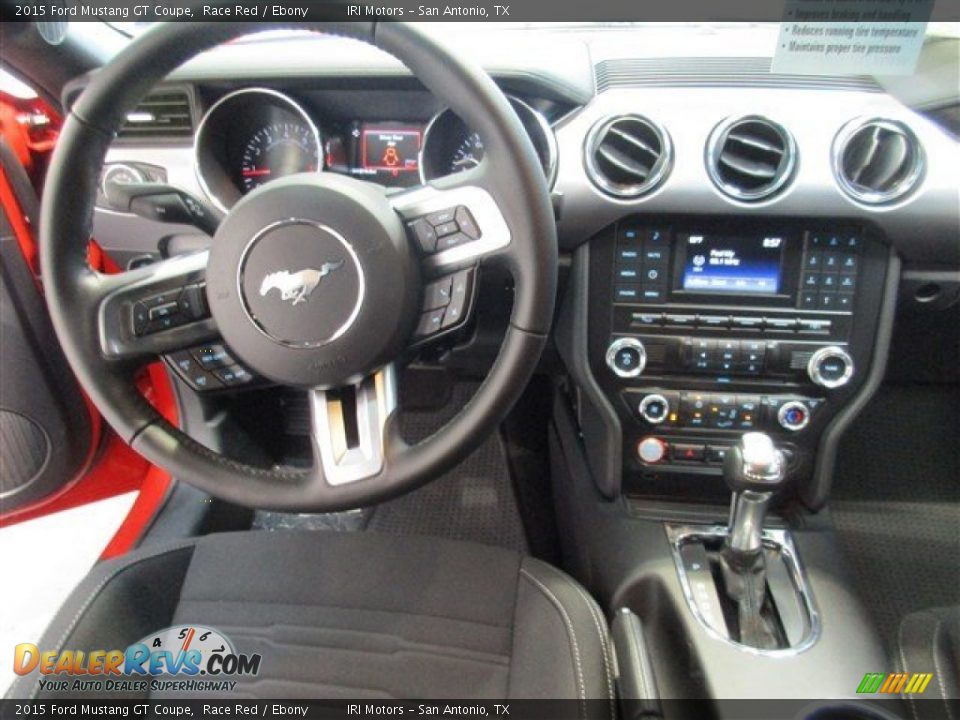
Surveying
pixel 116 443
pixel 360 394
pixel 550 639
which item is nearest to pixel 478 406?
pixel 360 394

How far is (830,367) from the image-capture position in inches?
46.1

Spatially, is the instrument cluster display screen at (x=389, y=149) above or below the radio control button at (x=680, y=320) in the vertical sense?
above

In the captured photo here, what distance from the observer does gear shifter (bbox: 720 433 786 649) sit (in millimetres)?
989

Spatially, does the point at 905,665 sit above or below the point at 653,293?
below

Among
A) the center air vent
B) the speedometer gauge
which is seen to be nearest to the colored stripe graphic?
the speedometer gauge

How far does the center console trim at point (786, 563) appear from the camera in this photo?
1050mm

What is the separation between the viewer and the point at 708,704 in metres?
1.00

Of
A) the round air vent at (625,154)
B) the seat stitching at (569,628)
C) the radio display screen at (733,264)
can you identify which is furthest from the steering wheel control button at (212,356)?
the radio display screen at (733,264)

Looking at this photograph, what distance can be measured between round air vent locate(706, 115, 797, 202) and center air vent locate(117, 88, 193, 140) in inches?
34.1

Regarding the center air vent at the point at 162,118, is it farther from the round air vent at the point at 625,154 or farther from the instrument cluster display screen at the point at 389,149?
the round air vent at the point at 625,154

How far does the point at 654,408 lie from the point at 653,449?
8 cm

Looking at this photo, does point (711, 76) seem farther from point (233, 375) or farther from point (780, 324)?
point (233, 375)

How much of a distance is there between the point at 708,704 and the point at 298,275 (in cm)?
80

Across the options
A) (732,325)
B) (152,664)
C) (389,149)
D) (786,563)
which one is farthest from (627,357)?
(152,664)
